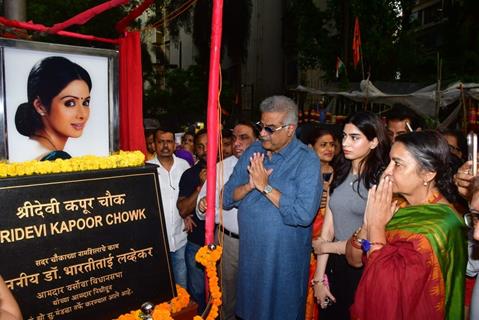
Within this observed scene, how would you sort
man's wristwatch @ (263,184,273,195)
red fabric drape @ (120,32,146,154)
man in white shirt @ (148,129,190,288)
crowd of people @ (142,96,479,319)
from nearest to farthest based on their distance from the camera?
crowd of people @ (142,96,479,319) < man's wristwatch @ (263,184,273,195) < red fabric drape @ (120,32,146,154) < man in white shirt @ (148,129,190,288)

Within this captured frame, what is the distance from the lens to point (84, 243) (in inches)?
95.0

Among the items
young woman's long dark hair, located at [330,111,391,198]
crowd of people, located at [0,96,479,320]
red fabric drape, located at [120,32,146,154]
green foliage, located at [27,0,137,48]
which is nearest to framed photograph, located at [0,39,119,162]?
red fabric drape, located at [120,32,146,154]

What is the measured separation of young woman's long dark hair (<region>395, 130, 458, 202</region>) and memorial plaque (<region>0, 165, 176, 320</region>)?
5.23 feet

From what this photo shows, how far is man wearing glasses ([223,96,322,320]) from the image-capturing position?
10.3ft

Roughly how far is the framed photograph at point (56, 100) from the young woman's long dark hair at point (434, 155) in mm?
1961

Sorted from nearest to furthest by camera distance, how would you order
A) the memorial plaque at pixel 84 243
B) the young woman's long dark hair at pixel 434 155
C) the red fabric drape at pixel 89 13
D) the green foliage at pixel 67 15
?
the memorial plaque at pixel 84 243, the young woman's long dark hair at pixel 434 155, the red fabric drape at pixel 89 13, the green foliage at pixel 67 15

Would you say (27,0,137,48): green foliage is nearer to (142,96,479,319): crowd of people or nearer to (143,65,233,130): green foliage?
(143,65,233,130): green foliage

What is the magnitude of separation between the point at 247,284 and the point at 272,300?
0.23 meters

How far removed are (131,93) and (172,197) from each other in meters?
1.44

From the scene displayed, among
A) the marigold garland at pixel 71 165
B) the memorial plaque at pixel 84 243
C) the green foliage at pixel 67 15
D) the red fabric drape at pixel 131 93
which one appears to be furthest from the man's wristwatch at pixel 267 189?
the green foliage at pixel 67 15

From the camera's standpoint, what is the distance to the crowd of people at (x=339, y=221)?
7.57ft

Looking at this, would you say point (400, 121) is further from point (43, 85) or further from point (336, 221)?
point (43, 85)

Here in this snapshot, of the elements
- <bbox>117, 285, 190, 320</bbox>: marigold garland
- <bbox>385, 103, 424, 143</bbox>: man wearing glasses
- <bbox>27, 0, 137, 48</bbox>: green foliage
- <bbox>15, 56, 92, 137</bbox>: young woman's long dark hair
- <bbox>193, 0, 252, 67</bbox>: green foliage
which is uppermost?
<bbox>193, 0, 252, 67</bbox>: green foliage

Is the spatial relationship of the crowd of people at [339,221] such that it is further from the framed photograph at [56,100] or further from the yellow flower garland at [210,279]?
the framed photograph at [56,100]
